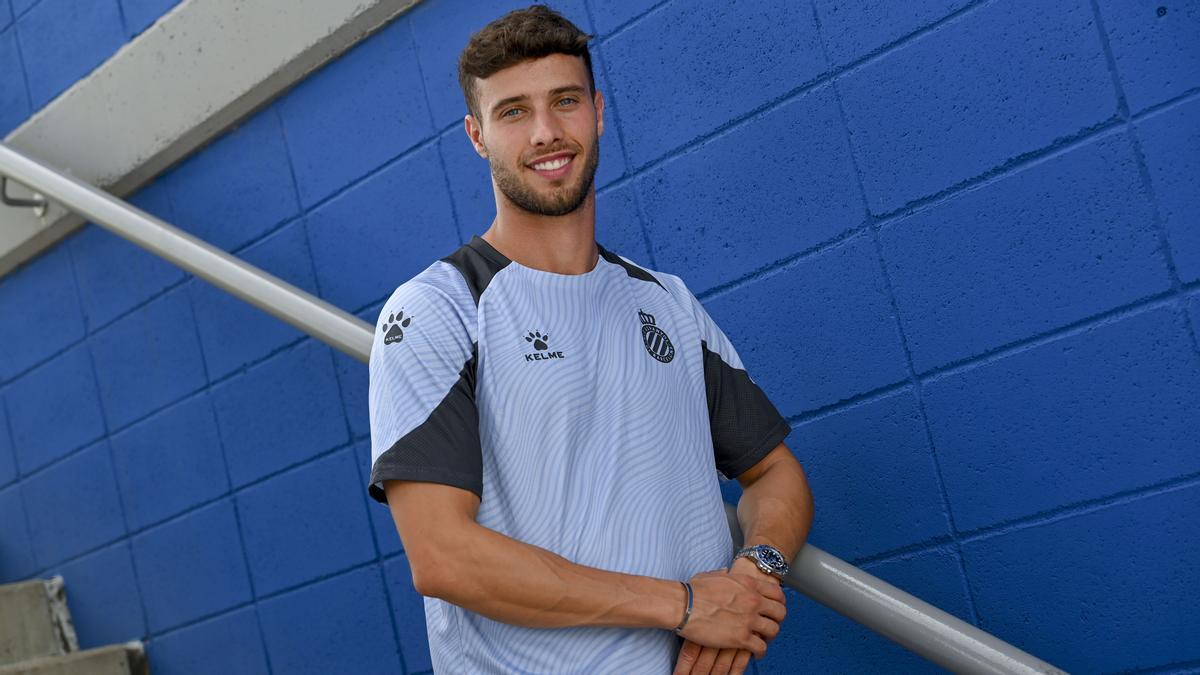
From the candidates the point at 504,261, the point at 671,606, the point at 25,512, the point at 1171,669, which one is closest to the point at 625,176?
the point at 504,261

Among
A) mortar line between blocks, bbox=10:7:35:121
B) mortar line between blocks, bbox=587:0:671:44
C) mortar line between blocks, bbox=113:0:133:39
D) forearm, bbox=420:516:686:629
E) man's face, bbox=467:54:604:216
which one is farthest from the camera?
mortar line between blocks, bbox=10:7:35:121

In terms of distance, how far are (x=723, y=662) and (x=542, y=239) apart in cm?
55

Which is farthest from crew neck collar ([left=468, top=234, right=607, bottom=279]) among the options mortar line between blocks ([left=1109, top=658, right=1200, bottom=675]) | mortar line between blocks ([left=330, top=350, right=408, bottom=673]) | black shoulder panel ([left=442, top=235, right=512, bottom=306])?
mortar line between blocks ([left=330, top=350, right=408, bottom=673])

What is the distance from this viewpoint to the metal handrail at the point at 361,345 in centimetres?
137

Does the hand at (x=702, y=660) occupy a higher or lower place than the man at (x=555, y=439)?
lower

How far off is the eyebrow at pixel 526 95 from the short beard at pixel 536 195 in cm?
6

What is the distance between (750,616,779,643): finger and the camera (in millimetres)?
1357

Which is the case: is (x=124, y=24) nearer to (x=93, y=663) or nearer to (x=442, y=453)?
(x=93, y=663)

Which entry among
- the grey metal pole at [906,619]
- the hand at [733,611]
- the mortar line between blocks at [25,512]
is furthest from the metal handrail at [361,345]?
the mortar line between blocks at [25,512]

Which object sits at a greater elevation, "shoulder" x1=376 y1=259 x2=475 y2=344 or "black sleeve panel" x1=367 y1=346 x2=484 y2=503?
"shoulder" x1=376 y1=259 x2=475 y2=344

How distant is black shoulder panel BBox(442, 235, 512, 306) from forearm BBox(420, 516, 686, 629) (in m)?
0.31

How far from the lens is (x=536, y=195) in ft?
4.82

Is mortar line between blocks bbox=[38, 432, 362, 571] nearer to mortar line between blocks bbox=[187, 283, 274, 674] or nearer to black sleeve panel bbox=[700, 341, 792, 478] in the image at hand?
mortar line between blocks bbox=[187, 283, 274, 674]

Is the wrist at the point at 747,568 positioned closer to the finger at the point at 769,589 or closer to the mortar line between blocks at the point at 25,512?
the finger at the point at 769,589
